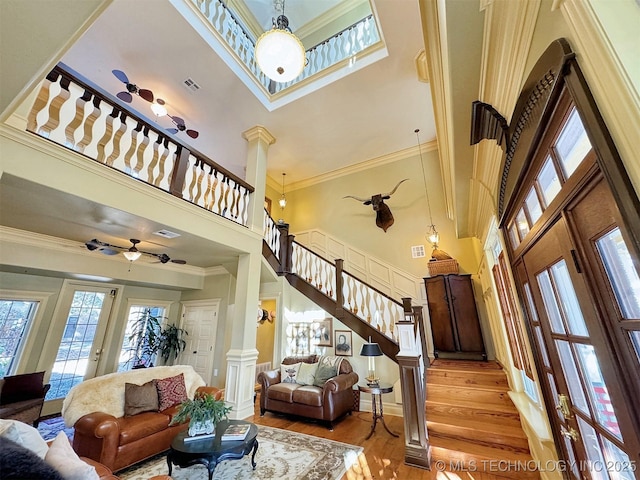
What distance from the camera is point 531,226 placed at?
168 cm

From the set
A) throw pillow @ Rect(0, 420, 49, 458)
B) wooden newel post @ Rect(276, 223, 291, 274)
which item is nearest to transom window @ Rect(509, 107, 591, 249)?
throw pillow @ Rect(0, 420, 49, 458)

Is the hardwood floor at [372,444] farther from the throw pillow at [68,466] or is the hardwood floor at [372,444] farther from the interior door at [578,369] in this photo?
the throw pillow at [68,466]

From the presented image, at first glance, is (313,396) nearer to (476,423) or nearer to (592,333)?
(476,423)

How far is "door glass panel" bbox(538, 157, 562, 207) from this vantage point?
1.24 metres

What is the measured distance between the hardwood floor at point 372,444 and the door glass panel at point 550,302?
6.37ft

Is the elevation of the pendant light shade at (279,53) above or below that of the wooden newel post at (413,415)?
above

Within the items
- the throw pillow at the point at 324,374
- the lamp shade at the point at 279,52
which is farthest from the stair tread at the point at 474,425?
the lamp shade at the point at 279,52

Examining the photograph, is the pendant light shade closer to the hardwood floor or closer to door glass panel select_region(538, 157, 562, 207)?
door glass panel select_region(538, 157, 562, 207)

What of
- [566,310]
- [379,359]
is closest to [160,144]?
[566,310]

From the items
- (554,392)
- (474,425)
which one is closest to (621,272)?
(554,392)

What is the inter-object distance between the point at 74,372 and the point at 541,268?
717 cm

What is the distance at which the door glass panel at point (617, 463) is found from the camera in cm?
96

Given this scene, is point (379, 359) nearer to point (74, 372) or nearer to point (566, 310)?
point (566, 310)

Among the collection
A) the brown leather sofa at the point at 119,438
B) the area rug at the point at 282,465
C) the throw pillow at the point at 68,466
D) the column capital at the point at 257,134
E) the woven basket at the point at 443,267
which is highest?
the column capital at the point at 257,134
